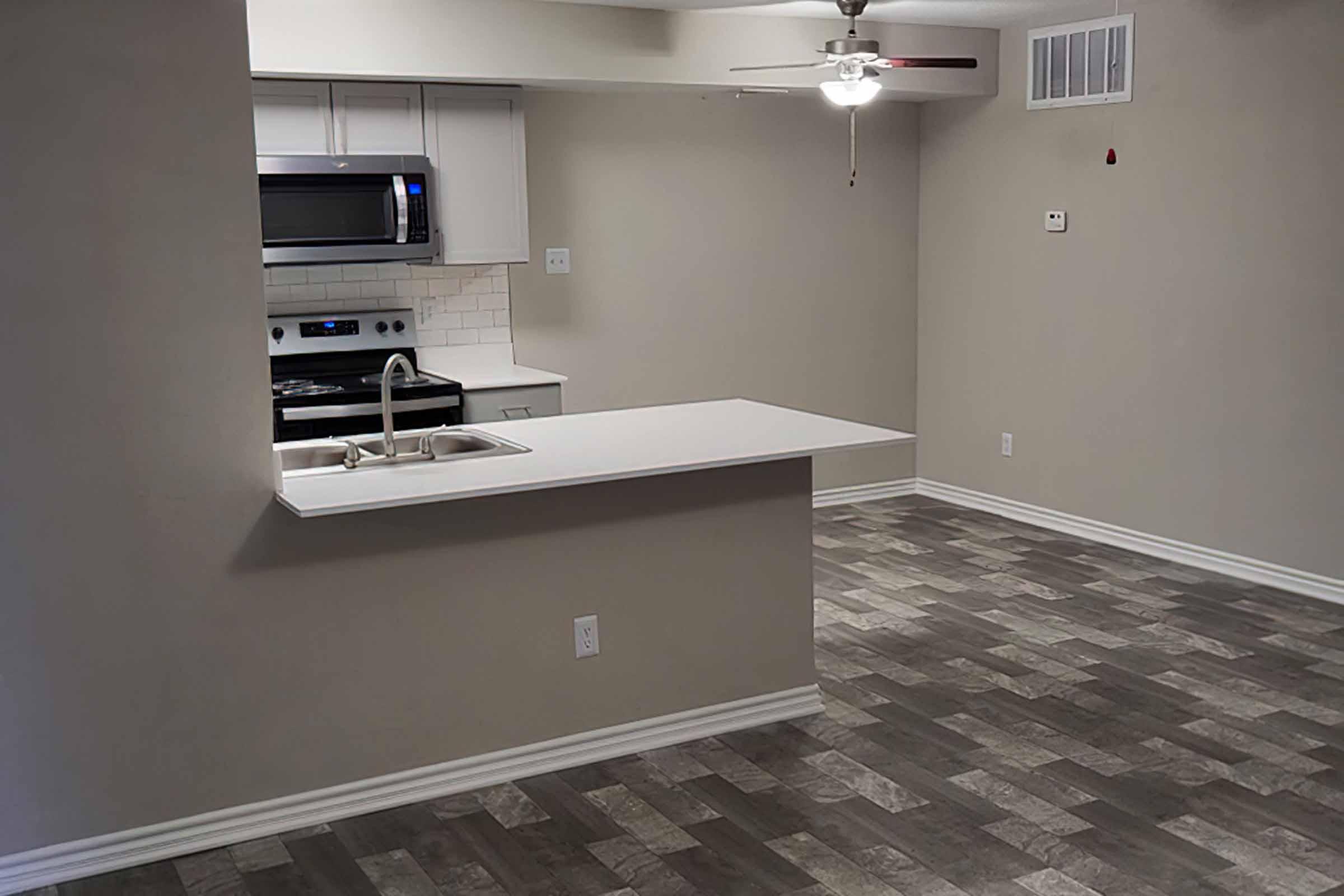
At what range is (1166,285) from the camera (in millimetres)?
5523

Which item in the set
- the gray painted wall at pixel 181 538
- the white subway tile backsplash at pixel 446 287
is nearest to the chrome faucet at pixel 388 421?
the gray painted wall at pixel 181 538

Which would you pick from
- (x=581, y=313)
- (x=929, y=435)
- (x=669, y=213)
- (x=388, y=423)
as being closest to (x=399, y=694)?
(x=388, y=423)

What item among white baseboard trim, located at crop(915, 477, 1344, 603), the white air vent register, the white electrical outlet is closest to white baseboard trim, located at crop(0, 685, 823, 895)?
the white electrical outlet

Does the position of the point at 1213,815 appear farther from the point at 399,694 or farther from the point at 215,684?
the point at 215,684

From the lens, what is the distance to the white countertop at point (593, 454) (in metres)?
3.11

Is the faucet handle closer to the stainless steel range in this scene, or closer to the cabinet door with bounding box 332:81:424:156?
the stainless steel range

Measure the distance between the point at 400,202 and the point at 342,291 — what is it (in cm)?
63

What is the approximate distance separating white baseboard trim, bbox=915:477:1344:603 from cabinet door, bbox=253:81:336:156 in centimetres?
362

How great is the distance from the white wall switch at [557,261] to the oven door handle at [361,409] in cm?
93

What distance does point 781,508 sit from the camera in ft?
12.6

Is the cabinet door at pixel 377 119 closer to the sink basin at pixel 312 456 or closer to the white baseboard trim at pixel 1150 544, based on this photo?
the sink basin at pixel 312 456

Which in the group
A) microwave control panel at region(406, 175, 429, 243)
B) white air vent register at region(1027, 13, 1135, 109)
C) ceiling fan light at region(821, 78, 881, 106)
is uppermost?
white air vent register at region(1027, 13, 1135, 109)

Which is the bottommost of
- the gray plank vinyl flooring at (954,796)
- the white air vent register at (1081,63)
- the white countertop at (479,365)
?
the gray plank vinyl flooring at (954,796)

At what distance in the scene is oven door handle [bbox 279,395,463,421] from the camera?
4922 millimetres
